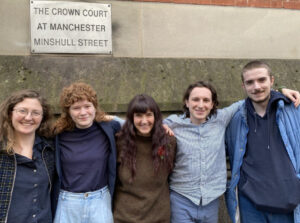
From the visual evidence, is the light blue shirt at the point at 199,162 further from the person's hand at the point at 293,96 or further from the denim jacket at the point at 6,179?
the denim jacket at the point at 6,179

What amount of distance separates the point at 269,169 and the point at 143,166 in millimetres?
955

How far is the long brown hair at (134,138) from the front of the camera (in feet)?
7.01

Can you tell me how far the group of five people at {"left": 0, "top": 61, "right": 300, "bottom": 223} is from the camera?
2039 millimetres

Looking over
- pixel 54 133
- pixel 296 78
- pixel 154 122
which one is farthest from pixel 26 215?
pixel 296 78

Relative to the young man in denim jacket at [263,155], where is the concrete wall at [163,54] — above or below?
above

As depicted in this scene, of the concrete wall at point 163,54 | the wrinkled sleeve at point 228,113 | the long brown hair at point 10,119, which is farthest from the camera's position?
the concrete wall at point 163,54

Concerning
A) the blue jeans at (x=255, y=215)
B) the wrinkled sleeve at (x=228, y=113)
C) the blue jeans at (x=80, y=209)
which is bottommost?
the blue jeans at (x=255, y=215)

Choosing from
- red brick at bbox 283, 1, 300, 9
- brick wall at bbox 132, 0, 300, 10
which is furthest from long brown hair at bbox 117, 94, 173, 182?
red brick at bbox 283, 1, 300, 9

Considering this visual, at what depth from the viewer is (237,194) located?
2.35 meters

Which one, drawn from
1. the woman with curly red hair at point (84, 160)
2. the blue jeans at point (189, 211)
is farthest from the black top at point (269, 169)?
the woman with curly red hair at point (84, 160)

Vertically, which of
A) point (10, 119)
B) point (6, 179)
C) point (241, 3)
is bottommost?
point (6, 179)

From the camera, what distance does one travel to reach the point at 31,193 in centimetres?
192

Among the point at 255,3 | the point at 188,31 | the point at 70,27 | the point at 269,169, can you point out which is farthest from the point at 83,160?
the point at 255,3

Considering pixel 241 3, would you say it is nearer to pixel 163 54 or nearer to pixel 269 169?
pixel 163 54
